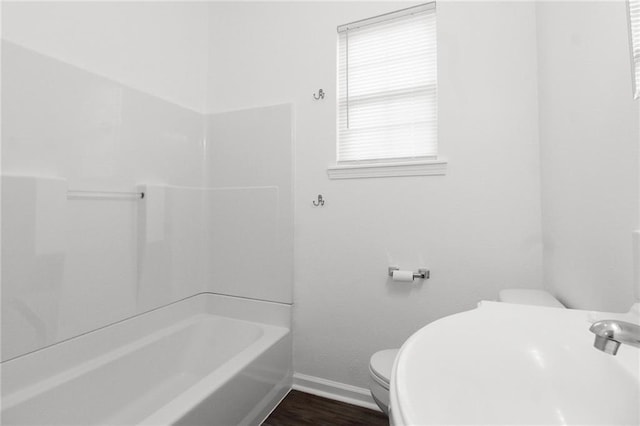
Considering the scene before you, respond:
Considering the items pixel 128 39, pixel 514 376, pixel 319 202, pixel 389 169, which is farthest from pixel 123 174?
pixel 514 376

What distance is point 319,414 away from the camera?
1.65m

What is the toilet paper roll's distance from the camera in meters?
1.58

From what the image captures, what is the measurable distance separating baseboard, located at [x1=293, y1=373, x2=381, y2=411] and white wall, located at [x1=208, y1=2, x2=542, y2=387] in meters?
0.05

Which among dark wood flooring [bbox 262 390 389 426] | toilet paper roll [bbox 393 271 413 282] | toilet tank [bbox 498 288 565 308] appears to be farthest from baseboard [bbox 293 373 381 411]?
toilet tank [bbox 498 288 565 308]

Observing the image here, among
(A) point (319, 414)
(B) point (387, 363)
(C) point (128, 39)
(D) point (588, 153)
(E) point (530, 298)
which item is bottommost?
(A) point (319, 414)

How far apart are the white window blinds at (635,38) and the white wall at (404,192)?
2.88 ft

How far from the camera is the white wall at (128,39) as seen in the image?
1.30m

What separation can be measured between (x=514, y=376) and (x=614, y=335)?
0.18m

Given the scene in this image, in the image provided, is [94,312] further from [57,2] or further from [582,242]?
[582,242]

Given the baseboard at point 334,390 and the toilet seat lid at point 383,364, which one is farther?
the baseboard at point 334,390

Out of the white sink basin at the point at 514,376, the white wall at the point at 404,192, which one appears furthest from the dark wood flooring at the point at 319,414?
the white sink basin at the point at 514,376

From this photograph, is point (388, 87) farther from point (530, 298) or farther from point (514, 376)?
point (514, 376)

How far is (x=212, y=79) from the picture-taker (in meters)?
2.21

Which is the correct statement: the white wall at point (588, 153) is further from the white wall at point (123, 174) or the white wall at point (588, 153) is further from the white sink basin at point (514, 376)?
the white wall at point (123, 174)
